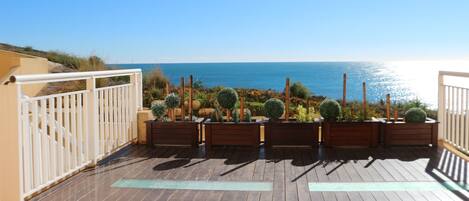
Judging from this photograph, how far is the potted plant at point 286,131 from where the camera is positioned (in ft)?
18.0

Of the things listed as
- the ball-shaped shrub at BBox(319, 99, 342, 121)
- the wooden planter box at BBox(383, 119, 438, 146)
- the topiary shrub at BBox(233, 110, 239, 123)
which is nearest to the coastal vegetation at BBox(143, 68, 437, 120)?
the wooden planter box at BBox(383, 119, 438, 146)

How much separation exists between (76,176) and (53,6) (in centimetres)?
2312

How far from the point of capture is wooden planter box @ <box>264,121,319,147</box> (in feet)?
17.9

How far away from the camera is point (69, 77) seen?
13.0 feet

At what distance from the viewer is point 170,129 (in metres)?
5.62

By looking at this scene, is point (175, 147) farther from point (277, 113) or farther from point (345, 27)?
point (345, 27)

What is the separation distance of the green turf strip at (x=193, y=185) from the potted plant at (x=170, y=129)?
1.58 m

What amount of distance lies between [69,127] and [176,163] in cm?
126

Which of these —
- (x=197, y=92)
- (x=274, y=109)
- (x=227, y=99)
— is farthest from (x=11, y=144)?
(x=197, y=92)

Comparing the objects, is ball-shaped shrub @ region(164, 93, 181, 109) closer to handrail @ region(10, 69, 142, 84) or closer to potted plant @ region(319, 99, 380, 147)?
handrail @ region(10, 69, 142, 84)

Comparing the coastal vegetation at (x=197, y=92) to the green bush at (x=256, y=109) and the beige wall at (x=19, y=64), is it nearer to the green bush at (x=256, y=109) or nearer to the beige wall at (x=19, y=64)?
the green bush at (x=256, y=109)

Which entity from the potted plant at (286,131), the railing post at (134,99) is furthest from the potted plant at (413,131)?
the railing post at (134,99)

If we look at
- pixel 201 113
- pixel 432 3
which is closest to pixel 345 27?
pixel 432 3

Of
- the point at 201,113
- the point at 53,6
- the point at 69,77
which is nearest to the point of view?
the point at 69,77
